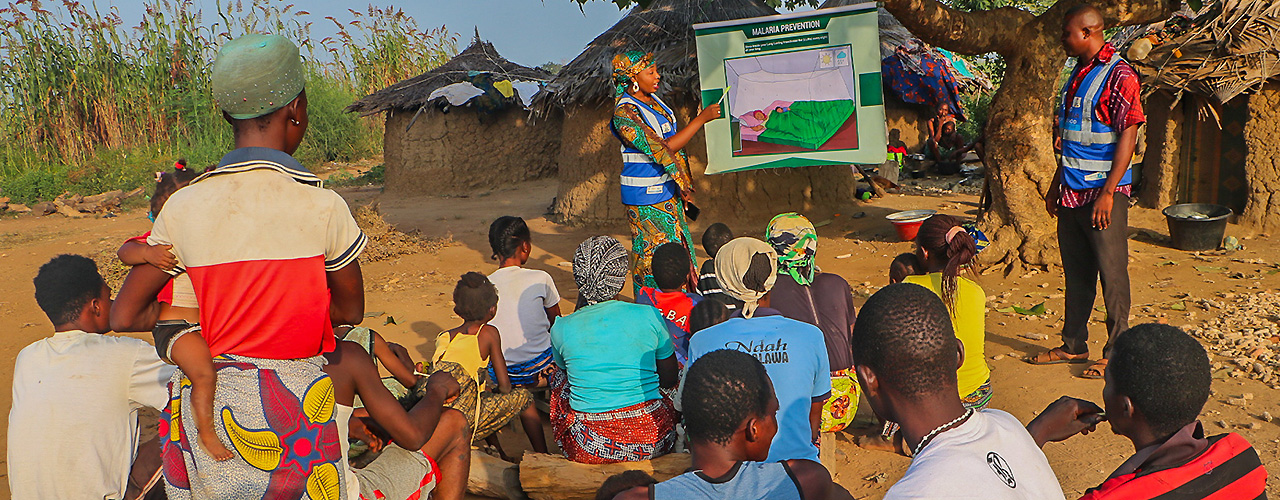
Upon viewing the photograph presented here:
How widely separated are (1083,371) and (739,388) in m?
2.82

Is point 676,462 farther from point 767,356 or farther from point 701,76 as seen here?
point 701,76

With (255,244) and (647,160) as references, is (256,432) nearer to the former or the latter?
(255,244)

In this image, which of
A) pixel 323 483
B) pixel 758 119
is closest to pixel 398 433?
pixel 323 483

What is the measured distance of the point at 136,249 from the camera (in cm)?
184

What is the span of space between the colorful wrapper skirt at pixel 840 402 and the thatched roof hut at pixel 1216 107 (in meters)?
4.80

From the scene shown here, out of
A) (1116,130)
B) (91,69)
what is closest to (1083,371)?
(1116,130)

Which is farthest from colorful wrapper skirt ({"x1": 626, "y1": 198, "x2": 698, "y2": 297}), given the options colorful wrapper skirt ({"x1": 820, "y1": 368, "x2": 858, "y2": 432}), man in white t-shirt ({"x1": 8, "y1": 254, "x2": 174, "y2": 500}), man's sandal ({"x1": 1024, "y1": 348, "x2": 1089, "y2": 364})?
man in white t-shirt ({"x1": 8, "y1": 254, "x2": 174, "y2": 500})

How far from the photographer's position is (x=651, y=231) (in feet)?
16.5

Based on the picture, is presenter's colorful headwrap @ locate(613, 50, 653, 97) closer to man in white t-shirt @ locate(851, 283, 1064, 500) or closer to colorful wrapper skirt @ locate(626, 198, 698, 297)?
colorful wrapper skirt @ locate(626, 198, 698, 297)

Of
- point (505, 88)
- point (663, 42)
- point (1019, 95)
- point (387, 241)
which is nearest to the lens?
point (1019, 95)

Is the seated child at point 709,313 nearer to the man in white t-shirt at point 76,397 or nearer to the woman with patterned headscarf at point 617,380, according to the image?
the woman with patterned headscarf at point 617,380

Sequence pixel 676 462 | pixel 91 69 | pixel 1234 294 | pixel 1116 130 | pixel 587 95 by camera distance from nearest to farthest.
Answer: pixel 676 462 → pixel 1116 130 → pixel 1234 294 → pixel 587 95 → pixel 91 69

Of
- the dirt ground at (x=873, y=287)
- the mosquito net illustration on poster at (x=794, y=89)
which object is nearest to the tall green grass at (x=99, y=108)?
the dirt ground at (x=873, y=287)

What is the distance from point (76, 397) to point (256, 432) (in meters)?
1.01
